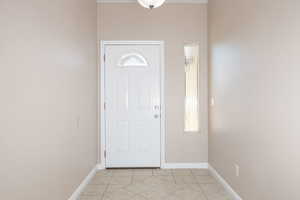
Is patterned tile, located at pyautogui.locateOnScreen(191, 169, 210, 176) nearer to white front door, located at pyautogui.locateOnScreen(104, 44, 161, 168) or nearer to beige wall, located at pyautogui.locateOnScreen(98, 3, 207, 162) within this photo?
beige wall, located at pyautogui.locateOnScreen(98, 3, 207, 162)

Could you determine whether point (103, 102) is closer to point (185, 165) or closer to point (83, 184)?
point (83, 184)

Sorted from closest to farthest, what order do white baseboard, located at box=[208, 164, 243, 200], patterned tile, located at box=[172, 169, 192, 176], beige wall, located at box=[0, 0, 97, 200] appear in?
beige wall, located at box=[0, 0, 97, 200]
white baseboard, located at box=[208, 164, 243, 200]
patterned tile, located at box=[172, 169, 192, 176]

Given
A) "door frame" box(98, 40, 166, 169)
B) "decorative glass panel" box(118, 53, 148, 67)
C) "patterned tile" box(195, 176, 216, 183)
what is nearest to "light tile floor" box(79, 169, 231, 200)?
"patterned tile" box(195, 176, 216, 183)

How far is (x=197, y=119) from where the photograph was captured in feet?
13.4

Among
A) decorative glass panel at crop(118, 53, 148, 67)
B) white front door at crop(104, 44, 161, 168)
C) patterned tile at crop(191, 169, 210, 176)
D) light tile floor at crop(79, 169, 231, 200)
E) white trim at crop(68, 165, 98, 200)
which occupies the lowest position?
light tile floor at crop(79, 169, 231, 200)

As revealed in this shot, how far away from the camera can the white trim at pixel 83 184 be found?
279 cm

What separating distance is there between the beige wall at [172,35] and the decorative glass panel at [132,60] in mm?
299

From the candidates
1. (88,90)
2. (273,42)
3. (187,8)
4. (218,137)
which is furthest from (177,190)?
(187,8)

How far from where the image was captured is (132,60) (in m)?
4.05

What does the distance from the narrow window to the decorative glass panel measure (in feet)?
2.43

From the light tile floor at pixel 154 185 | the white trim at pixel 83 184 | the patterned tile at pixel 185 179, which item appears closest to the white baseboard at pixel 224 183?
the light tile floor at pixel 154 185

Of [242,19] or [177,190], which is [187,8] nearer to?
[242,19]

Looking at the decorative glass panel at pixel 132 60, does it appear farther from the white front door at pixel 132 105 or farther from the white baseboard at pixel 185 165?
the white baseboard at pixel 185 165

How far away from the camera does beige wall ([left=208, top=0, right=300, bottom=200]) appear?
1.68 meters
